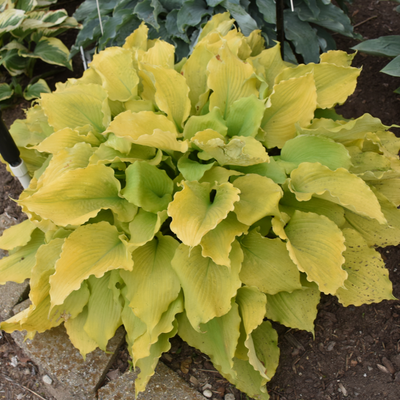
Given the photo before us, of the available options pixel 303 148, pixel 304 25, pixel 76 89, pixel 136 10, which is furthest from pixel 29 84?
pixel 303 148

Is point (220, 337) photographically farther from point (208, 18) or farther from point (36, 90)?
point (36, 90)

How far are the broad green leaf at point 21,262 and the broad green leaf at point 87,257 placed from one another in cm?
42

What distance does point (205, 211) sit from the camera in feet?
4.11

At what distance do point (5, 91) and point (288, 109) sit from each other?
1971 mm

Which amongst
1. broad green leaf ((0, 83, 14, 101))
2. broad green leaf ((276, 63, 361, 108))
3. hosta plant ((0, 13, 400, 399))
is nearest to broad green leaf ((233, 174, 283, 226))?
hosta plant ((0, 13, 400, 399))

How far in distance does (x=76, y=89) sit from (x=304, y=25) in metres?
1.37

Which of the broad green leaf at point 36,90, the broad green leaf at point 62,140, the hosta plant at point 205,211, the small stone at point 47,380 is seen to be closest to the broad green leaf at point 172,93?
the hosta plant at point 205,211

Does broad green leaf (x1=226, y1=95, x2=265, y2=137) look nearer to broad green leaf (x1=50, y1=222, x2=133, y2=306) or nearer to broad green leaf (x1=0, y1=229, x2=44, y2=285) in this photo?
broad green leaf (x1=50, y1=222, x2=133, y2=306)

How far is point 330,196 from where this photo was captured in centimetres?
124

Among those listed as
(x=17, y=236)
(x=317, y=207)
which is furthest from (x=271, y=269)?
(x=17, y=236)

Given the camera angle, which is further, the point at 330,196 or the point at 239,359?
the point at 239,359

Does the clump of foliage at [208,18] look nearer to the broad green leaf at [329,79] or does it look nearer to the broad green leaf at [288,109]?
the broad green leaf at [329,79]

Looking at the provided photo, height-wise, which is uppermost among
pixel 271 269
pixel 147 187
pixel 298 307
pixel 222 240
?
pixel 147 187

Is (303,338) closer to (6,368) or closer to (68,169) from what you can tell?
(68,169)
